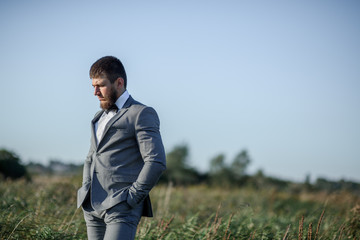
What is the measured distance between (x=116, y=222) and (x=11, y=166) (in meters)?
11.0

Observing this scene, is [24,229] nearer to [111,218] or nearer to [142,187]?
[111,218]

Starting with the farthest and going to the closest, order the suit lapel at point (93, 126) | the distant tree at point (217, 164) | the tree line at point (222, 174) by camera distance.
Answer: the distant tree at point (217, 164) < the tree line at point (222, 174) < the suit lapel at point (93, 126)

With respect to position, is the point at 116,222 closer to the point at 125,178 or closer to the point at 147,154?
the point at 125,178

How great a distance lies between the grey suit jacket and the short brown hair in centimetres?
26

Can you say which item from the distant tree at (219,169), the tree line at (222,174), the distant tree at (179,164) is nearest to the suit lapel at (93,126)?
the tree line at (222,174)

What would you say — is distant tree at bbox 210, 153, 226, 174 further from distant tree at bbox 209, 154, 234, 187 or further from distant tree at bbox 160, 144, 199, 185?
distant tree at bbox 160, 144, 199, 185

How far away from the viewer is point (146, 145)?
2.61 m

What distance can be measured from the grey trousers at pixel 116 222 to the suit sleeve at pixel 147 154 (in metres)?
0.09

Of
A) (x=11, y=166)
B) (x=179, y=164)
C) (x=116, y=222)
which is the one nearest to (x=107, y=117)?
(x=116, y=222)

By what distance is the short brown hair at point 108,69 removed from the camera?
2771mm

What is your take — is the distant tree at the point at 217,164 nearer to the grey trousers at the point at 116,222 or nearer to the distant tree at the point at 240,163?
the distant tree at the point at 240,163

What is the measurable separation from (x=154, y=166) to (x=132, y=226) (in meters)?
0.49

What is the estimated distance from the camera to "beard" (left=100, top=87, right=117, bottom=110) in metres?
2.83

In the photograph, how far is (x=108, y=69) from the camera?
2771 millimetres
